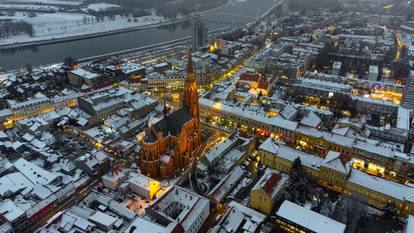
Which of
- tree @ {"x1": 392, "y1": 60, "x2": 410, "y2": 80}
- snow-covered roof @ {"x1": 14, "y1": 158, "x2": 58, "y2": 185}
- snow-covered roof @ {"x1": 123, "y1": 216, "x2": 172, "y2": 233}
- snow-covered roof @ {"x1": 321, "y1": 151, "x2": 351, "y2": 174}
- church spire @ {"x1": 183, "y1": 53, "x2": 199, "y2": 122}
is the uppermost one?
church spire @ {"x1": 183, "y1": 53, "x2": 199, "y2": 122}

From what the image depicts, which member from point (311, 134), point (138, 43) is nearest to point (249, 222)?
point (311, 134)

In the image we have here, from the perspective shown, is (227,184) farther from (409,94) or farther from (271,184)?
(409,94)

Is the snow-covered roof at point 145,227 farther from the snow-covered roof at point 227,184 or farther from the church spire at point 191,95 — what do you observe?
the church spire at point 191,95

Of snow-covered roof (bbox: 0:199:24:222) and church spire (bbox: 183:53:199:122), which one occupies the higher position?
church spire (bbox: 183:53:199:122)

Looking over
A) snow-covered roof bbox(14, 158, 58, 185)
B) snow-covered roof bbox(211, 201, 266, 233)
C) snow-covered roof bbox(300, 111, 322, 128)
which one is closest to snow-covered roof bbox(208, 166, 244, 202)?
snow-covered roof bbox(211, 201, 266, 233)

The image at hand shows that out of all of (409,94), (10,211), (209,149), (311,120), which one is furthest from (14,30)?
(409,94)

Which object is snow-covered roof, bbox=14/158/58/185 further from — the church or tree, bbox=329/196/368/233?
tree, bbox=329/196/368/233

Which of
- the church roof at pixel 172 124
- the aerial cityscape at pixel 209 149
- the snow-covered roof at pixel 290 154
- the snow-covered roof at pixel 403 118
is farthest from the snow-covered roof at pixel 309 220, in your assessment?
the snow-covered roof at pixel 403 118
